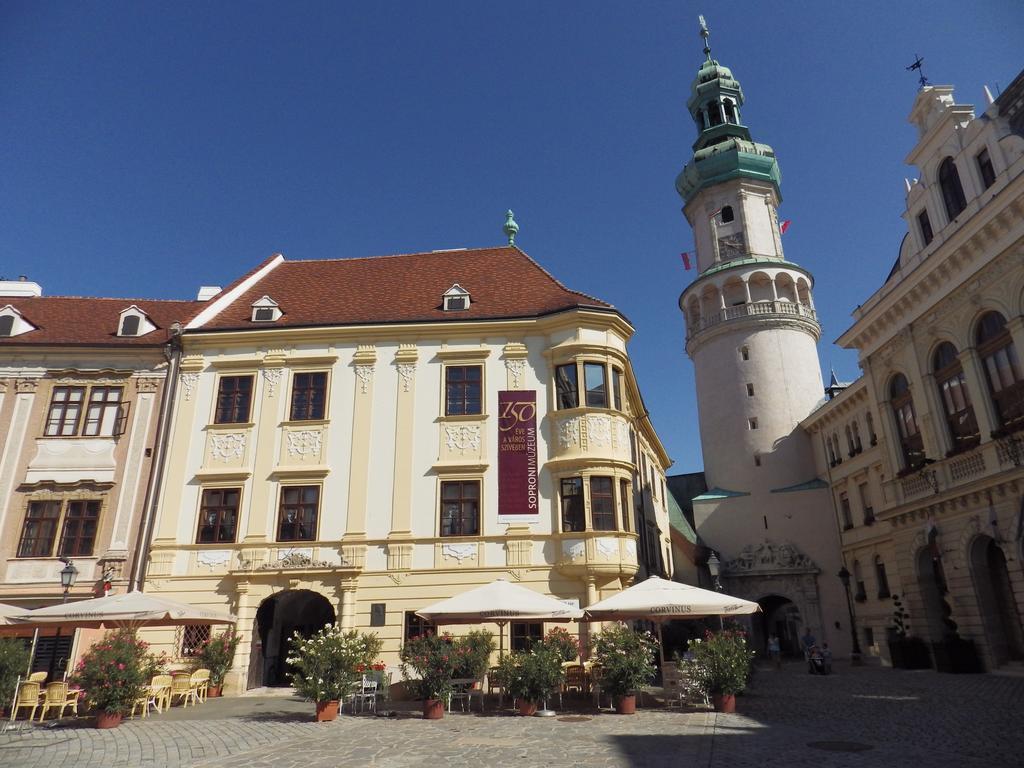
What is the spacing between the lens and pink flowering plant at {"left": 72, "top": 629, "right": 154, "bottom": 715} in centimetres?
1363

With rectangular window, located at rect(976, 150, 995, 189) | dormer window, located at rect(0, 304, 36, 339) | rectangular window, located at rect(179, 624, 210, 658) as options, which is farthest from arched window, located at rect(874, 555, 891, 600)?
dormer window, located at rect(0, 304, 36, 339)

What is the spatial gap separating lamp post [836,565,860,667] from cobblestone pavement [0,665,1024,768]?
1468cm

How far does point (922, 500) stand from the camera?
2284 cm

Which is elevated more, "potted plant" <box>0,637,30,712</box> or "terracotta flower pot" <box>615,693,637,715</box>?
"potted plant" <box>0,637,30,712</box>

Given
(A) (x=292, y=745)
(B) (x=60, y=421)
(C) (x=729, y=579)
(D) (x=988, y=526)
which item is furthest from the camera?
(C) (x=729, y=579)

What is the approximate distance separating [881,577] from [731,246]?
22.8 metres

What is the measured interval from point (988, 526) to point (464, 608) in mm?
15709

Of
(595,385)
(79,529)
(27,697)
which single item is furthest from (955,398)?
(79,529)

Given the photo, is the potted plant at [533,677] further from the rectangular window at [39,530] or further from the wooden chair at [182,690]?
the rectangular window at [39,530]

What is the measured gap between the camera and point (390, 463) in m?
21.3

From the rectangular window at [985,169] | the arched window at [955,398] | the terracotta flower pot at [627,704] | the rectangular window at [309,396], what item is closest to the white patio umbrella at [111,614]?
the rectangular window at [309,396]

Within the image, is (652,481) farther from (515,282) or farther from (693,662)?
(693,662)

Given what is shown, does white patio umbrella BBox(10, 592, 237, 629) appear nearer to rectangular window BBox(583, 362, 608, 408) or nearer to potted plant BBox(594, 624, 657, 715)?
potted plant BBox(594, 624, 657, 715)

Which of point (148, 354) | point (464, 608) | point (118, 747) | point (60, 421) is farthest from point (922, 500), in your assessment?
point (60, 421)
